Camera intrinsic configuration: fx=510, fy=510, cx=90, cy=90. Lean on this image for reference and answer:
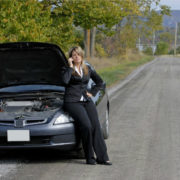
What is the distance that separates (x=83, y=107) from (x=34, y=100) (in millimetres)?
832

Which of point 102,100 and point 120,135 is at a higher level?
point 102,100

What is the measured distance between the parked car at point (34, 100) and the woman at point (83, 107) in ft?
0.42

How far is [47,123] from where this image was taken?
249 inches

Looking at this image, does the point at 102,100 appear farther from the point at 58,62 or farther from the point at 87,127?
the point at 87,127

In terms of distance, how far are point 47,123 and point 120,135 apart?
2.51 meters

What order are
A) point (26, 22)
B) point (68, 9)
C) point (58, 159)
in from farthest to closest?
point (68, 9)
point (26, 22)
point (58, 159)

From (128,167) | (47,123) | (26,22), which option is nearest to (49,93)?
(47,123)

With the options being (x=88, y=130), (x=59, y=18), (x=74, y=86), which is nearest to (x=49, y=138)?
(x=88, y=130)

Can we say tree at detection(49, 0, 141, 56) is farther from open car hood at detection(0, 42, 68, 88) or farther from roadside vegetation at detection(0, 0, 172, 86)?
open car hood at detection(0, 42, 68, 88)

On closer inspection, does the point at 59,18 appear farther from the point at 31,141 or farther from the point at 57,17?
the point at 31,141

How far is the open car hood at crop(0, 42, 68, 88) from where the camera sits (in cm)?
758

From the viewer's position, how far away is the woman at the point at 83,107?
20.9 feet

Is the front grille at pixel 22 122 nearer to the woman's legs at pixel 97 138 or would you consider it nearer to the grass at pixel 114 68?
the woman's legs at pixel 97 138

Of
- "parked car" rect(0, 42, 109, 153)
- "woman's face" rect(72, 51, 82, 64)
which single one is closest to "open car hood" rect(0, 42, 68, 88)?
"parked car" rect(0, 42, 109, 153)
